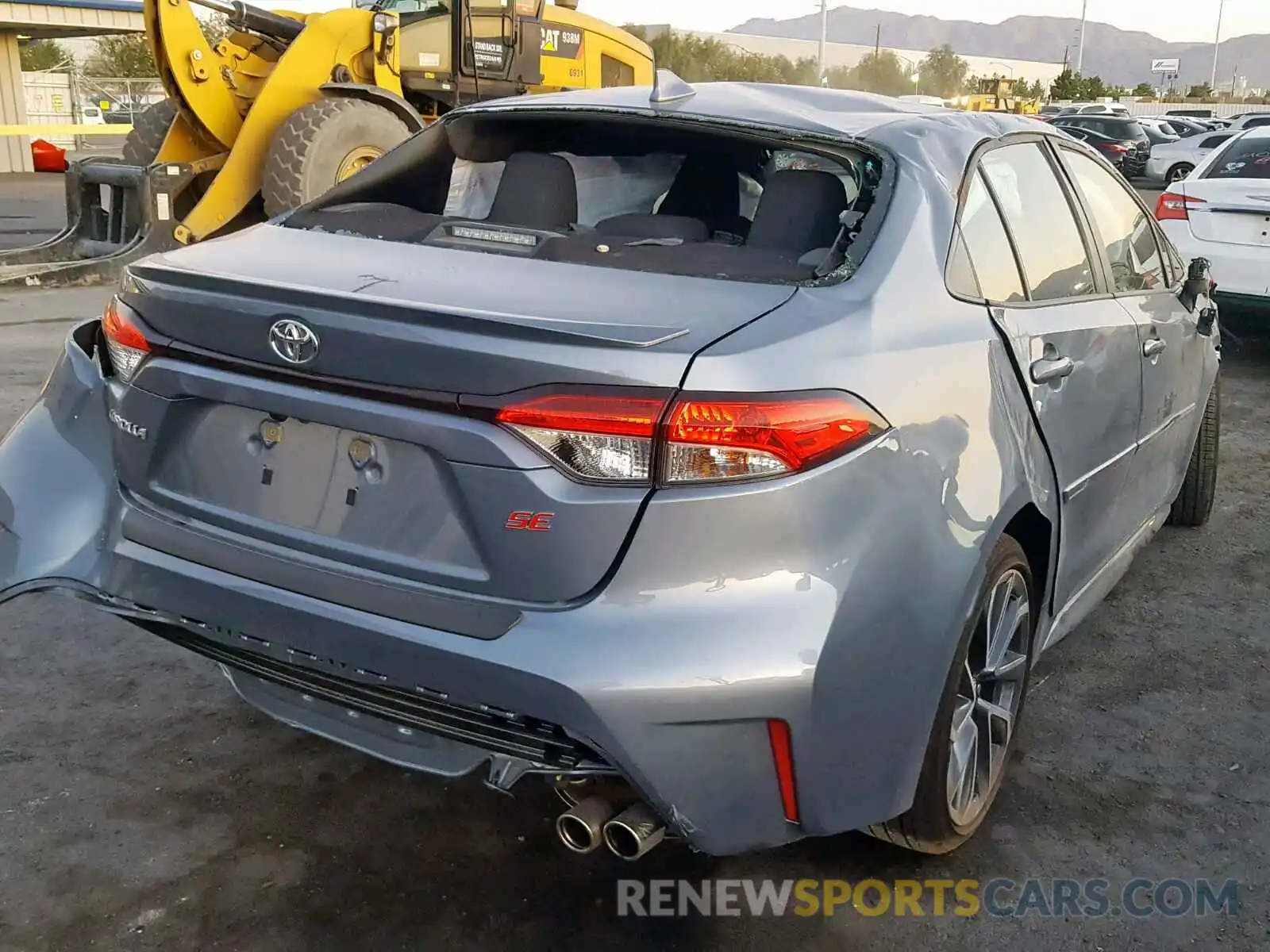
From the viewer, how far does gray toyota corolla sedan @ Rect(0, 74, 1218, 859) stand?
211 cm

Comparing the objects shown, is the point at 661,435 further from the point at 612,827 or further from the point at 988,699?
the point at 988,699

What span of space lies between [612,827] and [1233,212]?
7.44m

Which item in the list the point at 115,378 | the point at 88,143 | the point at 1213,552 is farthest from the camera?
the point at 88,143

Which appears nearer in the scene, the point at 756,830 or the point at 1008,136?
the point at 756,830

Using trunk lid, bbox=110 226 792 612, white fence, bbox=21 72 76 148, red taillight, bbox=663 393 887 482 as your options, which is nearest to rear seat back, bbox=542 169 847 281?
trunk lid, bbox=110 226 792 612

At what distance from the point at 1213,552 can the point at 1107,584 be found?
5.06 ft

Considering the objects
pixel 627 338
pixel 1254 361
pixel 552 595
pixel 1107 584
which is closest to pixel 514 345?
pixel 627 338

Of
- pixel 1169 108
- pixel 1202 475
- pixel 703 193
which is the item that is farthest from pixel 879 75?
pixel 703 193

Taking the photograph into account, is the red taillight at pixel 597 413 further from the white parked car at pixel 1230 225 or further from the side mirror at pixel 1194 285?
the white parked car at pixel 1230 225

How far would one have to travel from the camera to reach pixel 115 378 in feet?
8.71

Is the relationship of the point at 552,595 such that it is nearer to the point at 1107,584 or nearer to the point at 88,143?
the point at 1107,584

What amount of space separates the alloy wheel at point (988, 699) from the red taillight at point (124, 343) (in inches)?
72.8

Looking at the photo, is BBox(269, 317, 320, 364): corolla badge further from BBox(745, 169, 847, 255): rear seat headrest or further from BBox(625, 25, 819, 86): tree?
BBox(625, 25, 819, 86): tree

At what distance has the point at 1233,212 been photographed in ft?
26.5
